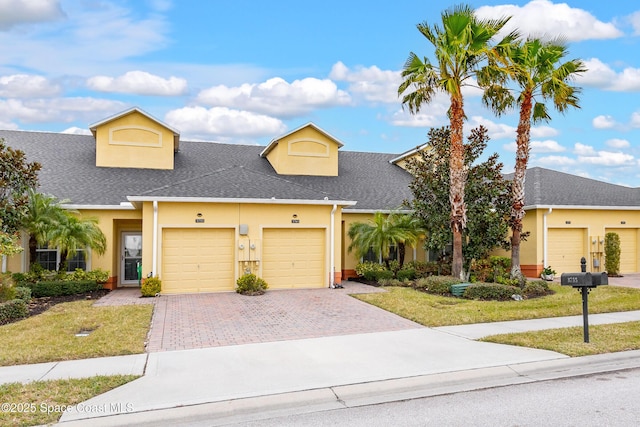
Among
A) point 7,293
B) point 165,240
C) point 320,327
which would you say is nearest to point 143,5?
point 165,240

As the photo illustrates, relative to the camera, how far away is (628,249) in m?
21.7

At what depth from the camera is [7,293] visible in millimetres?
11820

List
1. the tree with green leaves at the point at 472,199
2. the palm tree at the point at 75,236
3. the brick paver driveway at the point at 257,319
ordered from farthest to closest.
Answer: the tree with green leaves at the point at 472,199, the palm tree at the point at 75,236, the brick paver driveway at the point at 257,319

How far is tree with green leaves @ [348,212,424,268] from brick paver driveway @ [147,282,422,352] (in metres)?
3.31

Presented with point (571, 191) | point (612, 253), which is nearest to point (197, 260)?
point (571, 191)

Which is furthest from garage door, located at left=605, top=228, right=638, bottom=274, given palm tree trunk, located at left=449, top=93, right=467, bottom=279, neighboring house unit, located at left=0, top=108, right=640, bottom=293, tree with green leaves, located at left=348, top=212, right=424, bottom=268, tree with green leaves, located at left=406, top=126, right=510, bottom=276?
tree with green leaves, located at left=348, top=212, right=424, bottom=268

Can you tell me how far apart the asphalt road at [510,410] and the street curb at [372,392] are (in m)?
0.21

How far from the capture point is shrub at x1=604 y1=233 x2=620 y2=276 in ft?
66.4

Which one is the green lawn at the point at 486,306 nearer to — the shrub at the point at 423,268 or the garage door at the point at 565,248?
the shrub at the point at 423,268

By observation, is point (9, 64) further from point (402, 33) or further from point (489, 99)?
point (489, 99)

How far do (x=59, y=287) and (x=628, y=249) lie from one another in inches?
897

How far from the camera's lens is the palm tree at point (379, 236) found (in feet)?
57.9

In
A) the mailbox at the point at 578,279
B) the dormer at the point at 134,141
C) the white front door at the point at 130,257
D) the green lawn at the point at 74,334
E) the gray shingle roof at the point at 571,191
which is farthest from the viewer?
the gray shingle roof at the point at 571,191

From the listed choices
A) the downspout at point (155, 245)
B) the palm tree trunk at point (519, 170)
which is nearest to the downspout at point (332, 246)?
the downspout at point (155, 245)
